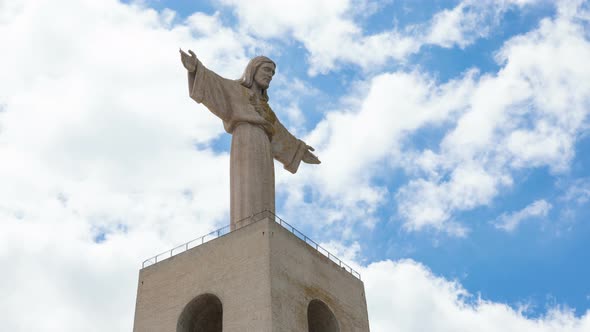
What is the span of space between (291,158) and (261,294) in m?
7.94

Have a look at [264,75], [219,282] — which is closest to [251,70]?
[264,75]

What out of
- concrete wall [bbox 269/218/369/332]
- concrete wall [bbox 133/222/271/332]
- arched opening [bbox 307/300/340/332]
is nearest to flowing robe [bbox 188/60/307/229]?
concrete wall [bbox 133/222/271/332]

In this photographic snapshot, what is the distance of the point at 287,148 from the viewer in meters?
27.1

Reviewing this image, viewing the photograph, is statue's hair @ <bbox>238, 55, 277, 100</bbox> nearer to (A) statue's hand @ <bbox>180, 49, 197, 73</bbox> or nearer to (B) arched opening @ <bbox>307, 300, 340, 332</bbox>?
(A) statue's hand @ <bbox>180, 49, 197, 73</bbox>

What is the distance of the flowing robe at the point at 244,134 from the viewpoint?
76.8ft

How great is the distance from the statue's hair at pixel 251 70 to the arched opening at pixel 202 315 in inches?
276

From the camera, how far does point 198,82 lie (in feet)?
79.3

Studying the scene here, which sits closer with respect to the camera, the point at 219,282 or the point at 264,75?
the point at 219,282

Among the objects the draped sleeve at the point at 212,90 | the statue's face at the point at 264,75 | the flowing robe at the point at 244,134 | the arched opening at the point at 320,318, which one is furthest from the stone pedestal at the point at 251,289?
the statue's face at the point at 264,75

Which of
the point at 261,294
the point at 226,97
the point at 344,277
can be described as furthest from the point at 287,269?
the point at 226,97

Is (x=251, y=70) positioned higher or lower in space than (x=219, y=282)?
higher

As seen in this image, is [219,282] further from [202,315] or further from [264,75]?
[264,75]

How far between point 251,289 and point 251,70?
8.21 m

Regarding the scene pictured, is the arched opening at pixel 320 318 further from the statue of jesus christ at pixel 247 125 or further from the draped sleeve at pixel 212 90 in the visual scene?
the draped sleeve at pixel 212 90
